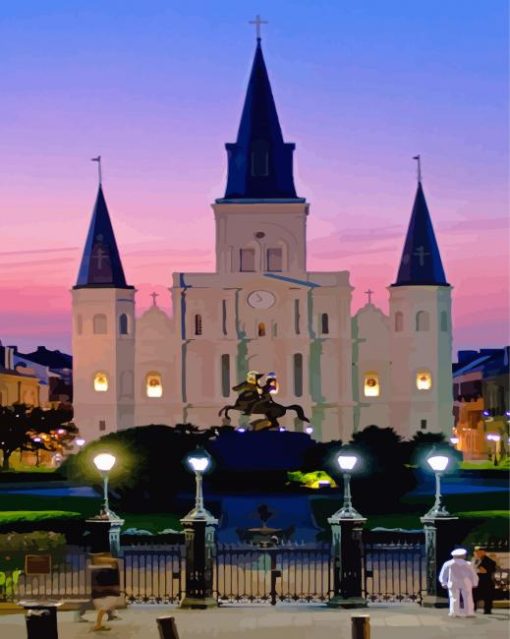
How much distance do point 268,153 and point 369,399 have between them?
17839 mm

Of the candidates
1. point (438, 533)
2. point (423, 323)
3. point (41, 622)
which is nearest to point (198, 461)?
point (438, 533)

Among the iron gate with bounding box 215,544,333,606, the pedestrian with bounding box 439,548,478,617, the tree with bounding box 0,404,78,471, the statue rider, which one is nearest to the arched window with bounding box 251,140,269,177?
the tree with bounding box 0,404,78,471

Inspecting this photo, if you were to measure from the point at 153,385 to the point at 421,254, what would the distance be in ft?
64.9

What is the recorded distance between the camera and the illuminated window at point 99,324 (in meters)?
105

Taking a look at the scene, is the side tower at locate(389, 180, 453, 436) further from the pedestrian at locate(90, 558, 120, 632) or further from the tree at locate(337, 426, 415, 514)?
the pedestrian at locate(90, 558, 120, 632)

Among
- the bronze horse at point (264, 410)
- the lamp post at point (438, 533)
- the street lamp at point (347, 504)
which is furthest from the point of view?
the bronze horse at point (264, 410)

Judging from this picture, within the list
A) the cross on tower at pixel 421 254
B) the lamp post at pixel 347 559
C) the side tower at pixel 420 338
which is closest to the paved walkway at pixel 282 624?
the lamp post at pixel 347 559

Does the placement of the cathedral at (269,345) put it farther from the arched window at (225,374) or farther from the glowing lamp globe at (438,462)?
the glowing lamp globe at (438,462)

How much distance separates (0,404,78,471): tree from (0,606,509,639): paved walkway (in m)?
54.7

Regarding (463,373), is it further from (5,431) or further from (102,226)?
(5,431)

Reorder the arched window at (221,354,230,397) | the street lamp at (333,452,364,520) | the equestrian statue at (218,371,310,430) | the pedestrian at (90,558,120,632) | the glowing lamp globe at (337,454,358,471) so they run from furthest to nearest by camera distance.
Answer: the arched window at (221,354,230,397) < the equestrian statue at (218,371,310,430) < the glowing lamp globe at (337,454,358,471) < the street lamp at (333,452,364,520) < the pedestrian at (90,558,120,632)

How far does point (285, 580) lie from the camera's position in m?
30.9

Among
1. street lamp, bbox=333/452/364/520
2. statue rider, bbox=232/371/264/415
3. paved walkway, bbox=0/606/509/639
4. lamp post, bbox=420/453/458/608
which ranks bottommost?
paved walkway, bbox=0/606/509/639

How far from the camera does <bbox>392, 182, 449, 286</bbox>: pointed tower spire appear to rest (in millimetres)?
105562
